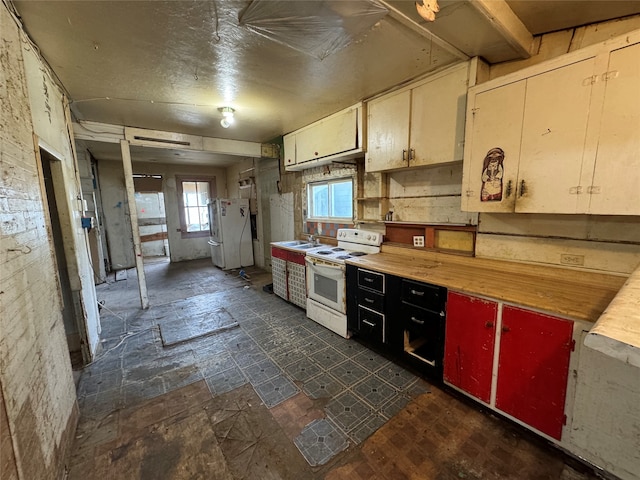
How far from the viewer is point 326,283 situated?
2.90 m

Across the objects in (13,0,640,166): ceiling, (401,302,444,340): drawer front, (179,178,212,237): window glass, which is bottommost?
(401,302,444,340): drawer front

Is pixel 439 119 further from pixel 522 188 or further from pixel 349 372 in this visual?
pixel 349 372

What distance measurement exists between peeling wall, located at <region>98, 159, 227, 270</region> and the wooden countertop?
5.70 metres

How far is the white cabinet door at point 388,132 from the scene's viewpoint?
236cm

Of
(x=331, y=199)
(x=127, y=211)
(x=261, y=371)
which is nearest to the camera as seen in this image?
(x=261, y=371)

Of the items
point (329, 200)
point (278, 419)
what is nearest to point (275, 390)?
point (278, 419)

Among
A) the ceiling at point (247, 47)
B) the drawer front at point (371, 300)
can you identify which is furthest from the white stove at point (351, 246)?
the ceiling at point (247, 47)

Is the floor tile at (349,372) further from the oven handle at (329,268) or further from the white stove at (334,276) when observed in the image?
the oven handle at (329,268)

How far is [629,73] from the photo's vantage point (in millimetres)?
1300

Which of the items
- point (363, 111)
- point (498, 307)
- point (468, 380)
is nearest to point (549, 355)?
point (498, 307)

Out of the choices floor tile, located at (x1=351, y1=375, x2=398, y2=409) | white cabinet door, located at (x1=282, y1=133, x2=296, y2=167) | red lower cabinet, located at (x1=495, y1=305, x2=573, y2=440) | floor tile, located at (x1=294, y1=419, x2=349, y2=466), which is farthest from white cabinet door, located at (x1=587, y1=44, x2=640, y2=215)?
white cabinet door, located at (x1=282, y1=133, x2=296, y2=167)

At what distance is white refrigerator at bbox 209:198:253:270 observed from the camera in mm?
5535

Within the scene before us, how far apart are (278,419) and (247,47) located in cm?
254

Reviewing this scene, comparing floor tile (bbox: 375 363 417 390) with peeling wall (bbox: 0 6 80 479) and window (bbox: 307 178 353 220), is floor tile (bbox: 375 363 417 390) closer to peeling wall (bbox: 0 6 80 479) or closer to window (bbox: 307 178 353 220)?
window (bbox: 307 178 353 220)
